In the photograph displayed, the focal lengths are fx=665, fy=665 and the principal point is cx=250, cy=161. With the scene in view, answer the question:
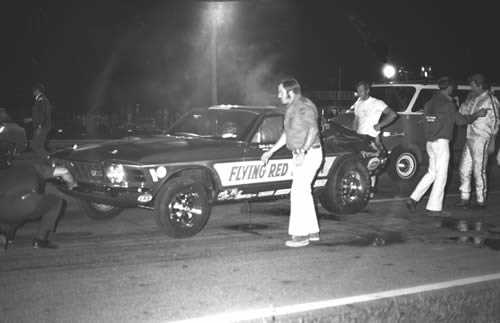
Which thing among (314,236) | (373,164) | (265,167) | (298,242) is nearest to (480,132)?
(373,164)

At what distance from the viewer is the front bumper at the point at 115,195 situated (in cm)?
710

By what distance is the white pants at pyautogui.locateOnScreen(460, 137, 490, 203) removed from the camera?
987 cm

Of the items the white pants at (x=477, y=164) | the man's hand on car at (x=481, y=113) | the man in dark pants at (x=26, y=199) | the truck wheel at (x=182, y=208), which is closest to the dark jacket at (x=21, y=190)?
the man in dark pants at (x=26, y=199)

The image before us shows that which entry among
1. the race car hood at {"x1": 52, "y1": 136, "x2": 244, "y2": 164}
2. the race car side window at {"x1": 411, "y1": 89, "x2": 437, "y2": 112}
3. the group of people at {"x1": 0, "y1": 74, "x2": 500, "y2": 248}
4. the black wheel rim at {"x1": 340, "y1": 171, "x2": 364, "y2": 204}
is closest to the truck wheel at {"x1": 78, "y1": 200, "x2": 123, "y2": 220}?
the race car hood at {"x1": 52, "y1": 136, "x2": 244, "y2": 164}

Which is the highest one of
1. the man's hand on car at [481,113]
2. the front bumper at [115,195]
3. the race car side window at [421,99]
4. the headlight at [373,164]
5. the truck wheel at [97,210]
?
the race car side window at [421,99]

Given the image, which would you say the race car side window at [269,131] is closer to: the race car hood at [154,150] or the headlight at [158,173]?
the race car hood at [154,150]

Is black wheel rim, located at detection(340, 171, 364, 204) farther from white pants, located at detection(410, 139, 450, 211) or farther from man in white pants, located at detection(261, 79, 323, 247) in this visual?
man in white pants, located at detection(261, 79, 323, 247)

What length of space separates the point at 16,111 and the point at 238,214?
2101 cm

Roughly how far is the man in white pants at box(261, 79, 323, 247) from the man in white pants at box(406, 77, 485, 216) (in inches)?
104

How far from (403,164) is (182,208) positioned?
724 centimetres

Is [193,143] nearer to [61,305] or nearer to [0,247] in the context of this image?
[0,247]

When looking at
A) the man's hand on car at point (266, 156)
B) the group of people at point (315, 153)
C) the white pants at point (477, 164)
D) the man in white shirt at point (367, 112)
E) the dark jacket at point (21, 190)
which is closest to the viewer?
the dark jacket at point (21, 190)

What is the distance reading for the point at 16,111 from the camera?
90.7 feet

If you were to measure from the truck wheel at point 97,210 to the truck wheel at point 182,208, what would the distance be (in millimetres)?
1258
